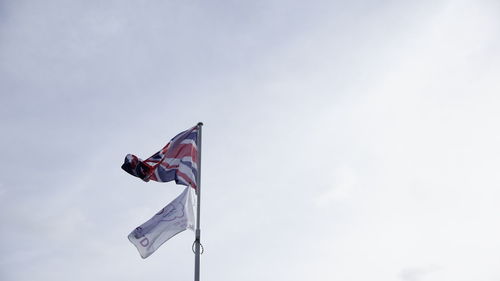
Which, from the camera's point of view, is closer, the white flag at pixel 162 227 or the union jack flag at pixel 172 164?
the white flag at pixel 162 227

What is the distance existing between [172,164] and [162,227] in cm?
366

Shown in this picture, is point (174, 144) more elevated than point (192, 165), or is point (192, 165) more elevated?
point (174, 144)

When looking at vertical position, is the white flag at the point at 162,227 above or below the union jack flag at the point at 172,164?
below

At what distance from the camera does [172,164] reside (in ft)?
66.0

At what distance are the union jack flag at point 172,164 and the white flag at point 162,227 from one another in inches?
60.1

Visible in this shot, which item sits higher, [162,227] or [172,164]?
[172,164]

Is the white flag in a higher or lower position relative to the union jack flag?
lower

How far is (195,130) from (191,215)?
492 centimetres

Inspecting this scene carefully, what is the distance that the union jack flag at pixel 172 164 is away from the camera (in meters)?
19.7

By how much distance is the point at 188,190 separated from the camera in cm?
1898

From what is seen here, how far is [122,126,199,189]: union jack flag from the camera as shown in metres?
19.7

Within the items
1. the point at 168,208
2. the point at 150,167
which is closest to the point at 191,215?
the point at 168,208

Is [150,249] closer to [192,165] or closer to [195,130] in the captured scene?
[192,165]

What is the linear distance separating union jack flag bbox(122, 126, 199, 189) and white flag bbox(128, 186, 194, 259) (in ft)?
5.01
